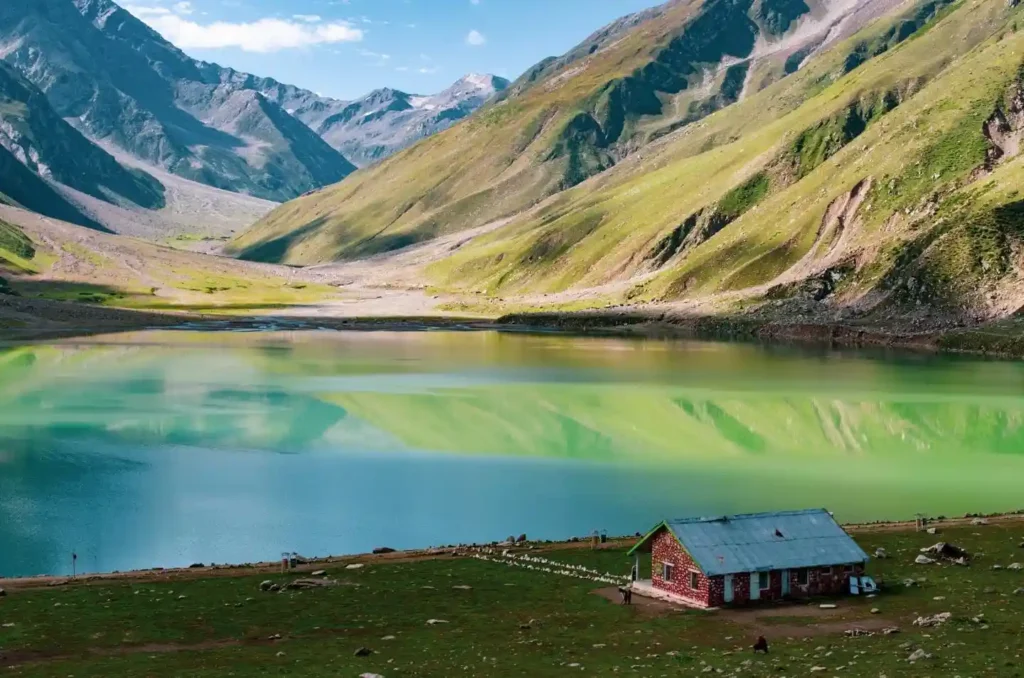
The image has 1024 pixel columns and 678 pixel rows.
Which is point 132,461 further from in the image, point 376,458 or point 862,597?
point 862,597

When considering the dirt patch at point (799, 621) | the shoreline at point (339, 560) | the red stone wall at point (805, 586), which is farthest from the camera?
the shoreline at point (339, 560)

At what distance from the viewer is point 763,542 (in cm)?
4250

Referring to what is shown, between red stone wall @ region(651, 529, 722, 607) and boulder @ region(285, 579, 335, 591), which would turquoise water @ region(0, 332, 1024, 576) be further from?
red stone wall @ region(651, 529, 722, 607)

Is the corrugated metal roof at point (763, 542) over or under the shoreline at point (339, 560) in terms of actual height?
over

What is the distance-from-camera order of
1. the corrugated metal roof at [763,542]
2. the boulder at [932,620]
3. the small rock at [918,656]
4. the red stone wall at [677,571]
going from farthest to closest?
the corrugated metal roof at [763,542] → the red stone wall at [677,571] → the boulder at [932,620] → the small rock at [918,656]

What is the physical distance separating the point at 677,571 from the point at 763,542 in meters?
3.27

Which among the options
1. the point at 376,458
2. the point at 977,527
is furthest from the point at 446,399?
the point at 977,527

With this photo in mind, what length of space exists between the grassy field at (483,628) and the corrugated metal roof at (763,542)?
169 centimetres

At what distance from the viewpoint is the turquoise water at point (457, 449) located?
6125 cm

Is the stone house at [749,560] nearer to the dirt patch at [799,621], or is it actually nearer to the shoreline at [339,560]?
the dirt patch at [799,621]

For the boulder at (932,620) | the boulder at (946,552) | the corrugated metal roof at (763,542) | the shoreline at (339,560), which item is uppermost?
the corrugated metal roof at (763,542)

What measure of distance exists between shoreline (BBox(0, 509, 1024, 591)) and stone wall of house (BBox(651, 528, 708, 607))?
863 cm

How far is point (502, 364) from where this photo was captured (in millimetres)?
151875

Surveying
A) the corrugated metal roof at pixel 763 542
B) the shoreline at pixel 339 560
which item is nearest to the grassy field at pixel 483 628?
the shoreline at pixel 339 560
